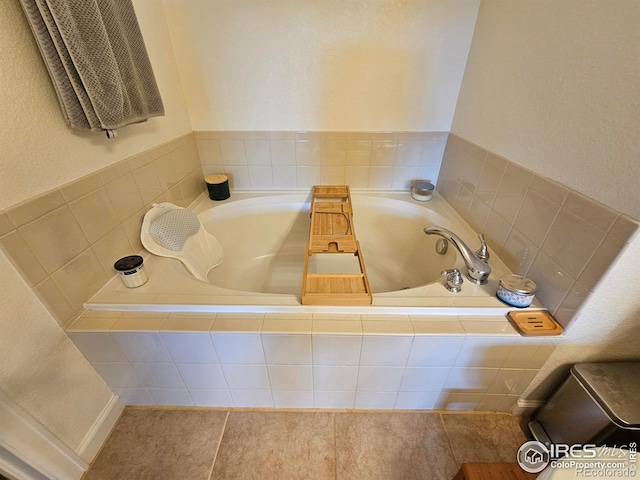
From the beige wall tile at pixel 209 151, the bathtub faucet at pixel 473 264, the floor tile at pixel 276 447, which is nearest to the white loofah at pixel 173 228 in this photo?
the beige wall tile at pixel 209 151

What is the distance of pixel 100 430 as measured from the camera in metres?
0.93

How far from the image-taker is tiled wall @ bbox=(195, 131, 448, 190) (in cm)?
154

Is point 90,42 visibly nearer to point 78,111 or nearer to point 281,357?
point 78,111

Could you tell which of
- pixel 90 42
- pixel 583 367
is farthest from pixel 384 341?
pixel 90 42

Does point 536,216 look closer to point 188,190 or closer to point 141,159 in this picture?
point 141,159

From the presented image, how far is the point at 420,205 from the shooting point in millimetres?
1516

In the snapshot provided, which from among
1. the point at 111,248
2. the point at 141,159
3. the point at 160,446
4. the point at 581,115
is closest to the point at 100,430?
the point at 160,446

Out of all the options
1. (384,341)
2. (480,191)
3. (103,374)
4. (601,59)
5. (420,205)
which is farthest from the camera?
(420,205)

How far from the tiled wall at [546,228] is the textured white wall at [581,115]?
0.03 metres

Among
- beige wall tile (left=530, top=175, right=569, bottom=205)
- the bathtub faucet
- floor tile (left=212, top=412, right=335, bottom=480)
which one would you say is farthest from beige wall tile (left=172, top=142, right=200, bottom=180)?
beige wall tile (left=530, top=175, right=569, bottom=205)

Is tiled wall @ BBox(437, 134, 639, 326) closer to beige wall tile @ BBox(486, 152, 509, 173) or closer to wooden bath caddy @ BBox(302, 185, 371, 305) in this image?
beige wall tile @ BBox(486, 152, 509, 173)

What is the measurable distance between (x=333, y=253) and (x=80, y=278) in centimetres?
88

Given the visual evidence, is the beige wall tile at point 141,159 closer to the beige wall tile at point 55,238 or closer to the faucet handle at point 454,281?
the beige wall tile at point 55,238

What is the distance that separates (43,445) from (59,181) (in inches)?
30.3
